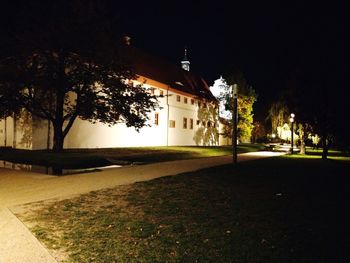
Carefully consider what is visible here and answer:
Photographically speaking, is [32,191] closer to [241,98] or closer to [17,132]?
[17,132]

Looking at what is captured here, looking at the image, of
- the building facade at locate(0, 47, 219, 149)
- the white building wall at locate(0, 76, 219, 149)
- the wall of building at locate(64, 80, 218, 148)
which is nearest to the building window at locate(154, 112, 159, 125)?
the building facade at locate(0, 47, 219, 149)

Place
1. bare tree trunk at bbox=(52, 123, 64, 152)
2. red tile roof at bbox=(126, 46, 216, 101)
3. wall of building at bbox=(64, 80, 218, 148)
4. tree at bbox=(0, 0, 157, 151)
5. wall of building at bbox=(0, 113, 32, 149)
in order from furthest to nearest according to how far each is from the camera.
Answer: red tile roof at bbox=(126, 46, 216, 101), wall of building at bbox=(64, 80, 218, 148), wall of building at bbox=(0, 113, 32, 149), bare tree trunk at bbox=(52, 123, 64, 152), tree at bbox=(0, 0, 157, 151)

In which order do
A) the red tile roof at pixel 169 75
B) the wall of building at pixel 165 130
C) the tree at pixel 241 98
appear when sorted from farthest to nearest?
the tree at pixel 241 98 → the red tile roof at pixel 169 75 → the wall of building at pixel 165 130

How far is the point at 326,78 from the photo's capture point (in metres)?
23.3

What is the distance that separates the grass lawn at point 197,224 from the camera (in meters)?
5.15

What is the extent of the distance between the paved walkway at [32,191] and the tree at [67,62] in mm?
7436

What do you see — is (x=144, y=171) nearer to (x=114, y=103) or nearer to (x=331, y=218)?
(x=114, y=103)

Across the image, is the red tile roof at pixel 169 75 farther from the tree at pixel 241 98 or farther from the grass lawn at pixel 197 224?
the grass lawn at pixel 197 224

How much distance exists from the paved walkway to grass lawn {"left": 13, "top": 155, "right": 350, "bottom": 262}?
0.28 meters

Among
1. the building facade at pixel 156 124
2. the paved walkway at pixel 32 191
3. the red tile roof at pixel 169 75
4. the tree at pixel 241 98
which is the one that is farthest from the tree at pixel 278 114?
the paved walkway at pixel 32 191

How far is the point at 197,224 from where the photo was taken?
22.0 feet

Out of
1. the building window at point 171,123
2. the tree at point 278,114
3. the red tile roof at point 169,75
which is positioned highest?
the red tile roof at point 169,75

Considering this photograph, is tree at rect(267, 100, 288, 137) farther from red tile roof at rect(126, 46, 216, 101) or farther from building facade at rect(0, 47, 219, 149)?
red tile roof at rect(126, 46, 216, 101)

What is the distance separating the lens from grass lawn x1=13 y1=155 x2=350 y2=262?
515 cm
